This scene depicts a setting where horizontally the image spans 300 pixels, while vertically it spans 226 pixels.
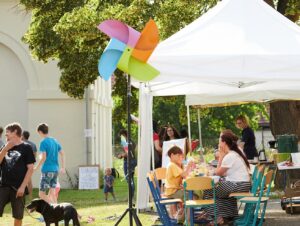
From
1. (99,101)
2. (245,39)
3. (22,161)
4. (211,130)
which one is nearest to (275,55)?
(245,39)

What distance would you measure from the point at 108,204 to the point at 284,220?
5.91 m

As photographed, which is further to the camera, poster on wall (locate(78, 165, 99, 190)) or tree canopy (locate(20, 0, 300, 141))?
poster on wall (locate(78, 165, 99, 190))

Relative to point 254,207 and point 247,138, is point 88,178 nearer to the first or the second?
point 247,138

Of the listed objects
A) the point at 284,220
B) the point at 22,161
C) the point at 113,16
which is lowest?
the point at 284,220

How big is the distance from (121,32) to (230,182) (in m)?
2.88

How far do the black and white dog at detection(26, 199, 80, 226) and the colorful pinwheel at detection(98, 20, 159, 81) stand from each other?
2544 millimetres

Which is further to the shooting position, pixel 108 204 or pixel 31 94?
pixel 31 94

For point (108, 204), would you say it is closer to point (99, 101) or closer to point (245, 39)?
point (245, 39)

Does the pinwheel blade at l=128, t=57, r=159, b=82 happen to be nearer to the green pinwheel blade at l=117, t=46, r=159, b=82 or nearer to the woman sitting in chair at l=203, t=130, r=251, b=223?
the green pinwheel blade at l=117, t=46, r=159, b=82

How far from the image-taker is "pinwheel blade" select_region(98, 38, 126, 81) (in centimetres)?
1122

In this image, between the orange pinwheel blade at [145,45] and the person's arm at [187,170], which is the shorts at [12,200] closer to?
the person's arm at [187,170]

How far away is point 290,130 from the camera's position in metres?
22.0

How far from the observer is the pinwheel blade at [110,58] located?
1122 centimetres

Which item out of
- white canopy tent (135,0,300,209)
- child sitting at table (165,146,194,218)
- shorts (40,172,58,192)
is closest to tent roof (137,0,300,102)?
white canopy tent (135,0,300,209)
